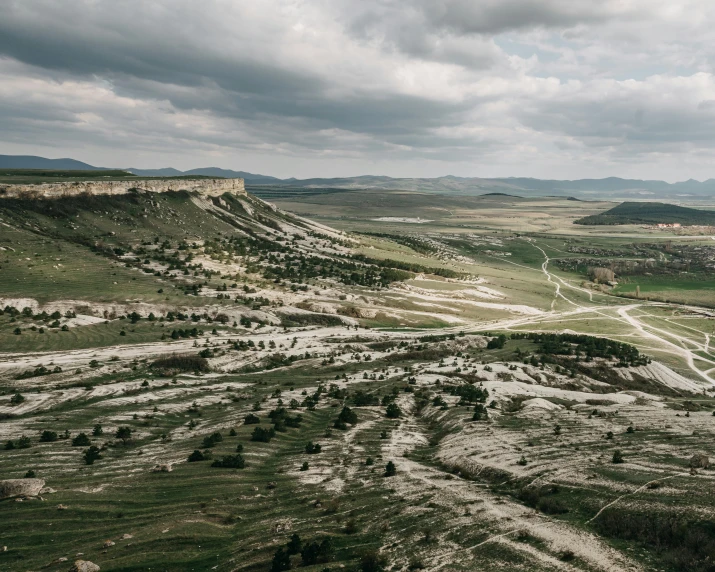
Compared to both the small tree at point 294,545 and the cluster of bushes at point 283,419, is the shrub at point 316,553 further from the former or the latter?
the cluster of bushes at point 283,419

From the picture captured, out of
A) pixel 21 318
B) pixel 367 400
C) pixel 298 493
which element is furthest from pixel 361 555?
pixel 21 318

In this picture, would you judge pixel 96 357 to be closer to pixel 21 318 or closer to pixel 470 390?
pixel 21 318

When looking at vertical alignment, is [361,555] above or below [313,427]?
above

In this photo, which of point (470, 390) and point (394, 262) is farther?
point (394, 262)

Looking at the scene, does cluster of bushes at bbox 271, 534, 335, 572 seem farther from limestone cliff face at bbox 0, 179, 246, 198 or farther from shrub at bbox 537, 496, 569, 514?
limestone cliff face at bbox 0, 179, 246, 198

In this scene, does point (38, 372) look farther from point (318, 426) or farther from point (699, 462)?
point (699, 462)

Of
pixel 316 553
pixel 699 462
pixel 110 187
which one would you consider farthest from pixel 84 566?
pixel 110 187
